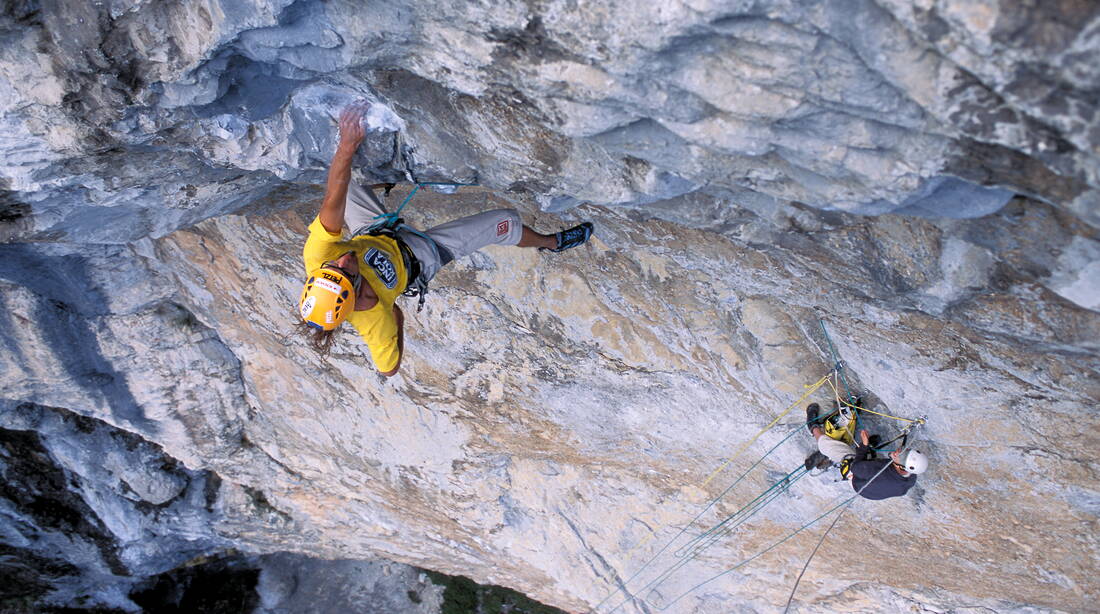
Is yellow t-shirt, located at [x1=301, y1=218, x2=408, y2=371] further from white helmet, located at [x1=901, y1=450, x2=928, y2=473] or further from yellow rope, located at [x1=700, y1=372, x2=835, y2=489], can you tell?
white helmet, located at [x1=901, y1=450, x2=928, y2=473]

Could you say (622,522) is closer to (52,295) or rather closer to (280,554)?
(52,295)

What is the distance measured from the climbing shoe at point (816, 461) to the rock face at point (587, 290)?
0.27 ft

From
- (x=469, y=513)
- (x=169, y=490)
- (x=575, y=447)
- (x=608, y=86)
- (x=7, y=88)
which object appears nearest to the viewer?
(x=608, y=86)

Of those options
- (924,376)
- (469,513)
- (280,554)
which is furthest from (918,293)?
(280,554)

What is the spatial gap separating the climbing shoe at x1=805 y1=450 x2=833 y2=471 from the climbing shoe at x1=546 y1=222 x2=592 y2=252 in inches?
75.0

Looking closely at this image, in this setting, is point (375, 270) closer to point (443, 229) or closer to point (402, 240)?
point (402, 240)

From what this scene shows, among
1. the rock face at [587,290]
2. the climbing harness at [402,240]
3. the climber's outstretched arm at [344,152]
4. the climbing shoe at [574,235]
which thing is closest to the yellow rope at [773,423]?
the rock face at [587,290]

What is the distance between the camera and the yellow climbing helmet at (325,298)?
291 cm

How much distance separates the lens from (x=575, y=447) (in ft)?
17.5

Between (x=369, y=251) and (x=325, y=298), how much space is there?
16.2 inches

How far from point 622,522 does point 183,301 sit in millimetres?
3748

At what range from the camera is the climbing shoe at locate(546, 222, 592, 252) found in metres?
3.57

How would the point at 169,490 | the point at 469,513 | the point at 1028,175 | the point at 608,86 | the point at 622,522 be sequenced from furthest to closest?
the point at 169,490 → the point at 469,513 → the point at 622,522 → the point at 608,86 → the point at 1028,175

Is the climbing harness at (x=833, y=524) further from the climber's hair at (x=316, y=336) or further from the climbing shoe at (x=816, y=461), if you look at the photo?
the climber's hair at (x=316, y=336)
